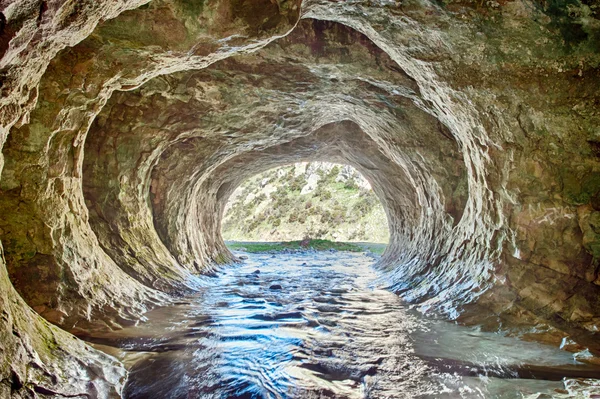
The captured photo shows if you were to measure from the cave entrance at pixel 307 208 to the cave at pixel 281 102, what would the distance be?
24443 mm

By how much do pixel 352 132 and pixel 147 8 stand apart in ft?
23.8

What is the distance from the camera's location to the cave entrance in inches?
1346

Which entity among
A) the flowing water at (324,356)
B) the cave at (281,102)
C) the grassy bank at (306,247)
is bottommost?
the grassy bank at (306,247)

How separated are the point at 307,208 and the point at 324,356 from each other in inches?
1302

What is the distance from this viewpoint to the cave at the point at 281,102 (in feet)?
11.6

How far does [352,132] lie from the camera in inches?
436

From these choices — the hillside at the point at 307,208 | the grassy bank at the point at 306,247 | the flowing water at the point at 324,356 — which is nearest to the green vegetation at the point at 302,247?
the grassy bank at the point at 306,247

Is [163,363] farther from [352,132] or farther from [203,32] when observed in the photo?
[352,132]

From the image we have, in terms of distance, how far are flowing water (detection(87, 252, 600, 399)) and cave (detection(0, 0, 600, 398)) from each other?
36 centimetres

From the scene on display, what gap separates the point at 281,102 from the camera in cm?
822

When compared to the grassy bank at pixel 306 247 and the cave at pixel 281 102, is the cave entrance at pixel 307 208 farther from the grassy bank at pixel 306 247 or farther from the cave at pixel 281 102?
the cave at pixel 281 102

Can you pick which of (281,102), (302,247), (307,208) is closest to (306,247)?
(302,247)

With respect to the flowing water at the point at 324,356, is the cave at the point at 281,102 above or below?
above

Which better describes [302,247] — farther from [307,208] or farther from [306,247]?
[307,208]
